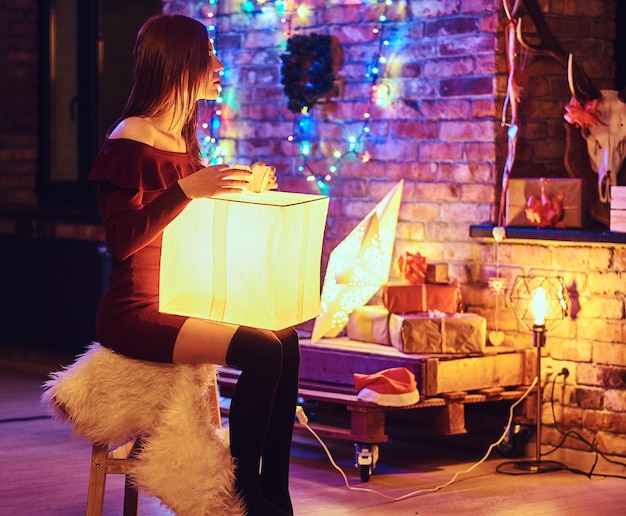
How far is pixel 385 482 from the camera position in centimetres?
376

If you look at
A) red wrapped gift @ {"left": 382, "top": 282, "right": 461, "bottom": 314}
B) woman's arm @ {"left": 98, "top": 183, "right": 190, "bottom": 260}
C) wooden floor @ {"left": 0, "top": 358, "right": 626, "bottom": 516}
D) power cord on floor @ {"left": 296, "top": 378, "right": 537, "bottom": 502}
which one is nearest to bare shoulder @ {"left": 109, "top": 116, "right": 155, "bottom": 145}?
woman's arm @ {"left": 98, "top": 183, "right": 190, "bottom": 260}

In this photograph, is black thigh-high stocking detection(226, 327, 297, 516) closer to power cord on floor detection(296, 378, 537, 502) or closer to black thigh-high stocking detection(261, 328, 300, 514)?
black thigh-high stocking detection(261, 328, 300, 514)

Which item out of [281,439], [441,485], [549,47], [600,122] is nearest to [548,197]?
[600,122]

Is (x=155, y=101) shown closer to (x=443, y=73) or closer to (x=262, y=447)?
(x=262, y=447)

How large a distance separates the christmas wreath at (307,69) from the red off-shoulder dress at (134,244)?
5.54 ft

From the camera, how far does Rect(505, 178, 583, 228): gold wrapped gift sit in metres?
3.95

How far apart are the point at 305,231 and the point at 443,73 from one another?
1.60m

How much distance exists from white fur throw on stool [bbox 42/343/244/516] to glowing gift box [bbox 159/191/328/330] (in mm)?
175

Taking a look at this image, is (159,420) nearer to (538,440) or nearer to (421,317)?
(421,317)

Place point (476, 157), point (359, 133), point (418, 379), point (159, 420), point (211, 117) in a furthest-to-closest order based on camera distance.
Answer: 1. point (211, 117)
2. point (359, 133)
3. point (476, 157)
4. point (418, 379)
5. point (159, 420)

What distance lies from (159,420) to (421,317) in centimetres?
137

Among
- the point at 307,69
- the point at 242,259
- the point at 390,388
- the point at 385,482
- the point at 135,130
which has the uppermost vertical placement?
the point at 307,69

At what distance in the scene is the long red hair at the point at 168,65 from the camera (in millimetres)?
2881

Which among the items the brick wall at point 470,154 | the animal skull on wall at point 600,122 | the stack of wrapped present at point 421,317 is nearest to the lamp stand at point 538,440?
the brick wall at point 470,154
